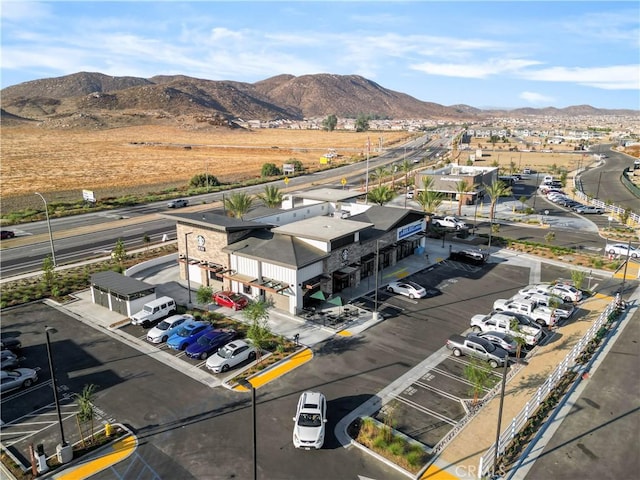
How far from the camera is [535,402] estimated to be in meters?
27.3

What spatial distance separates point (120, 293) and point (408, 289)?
27624mm

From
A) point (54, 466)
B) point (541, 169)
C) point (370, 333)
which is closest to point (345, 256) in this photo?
point (370, 333)

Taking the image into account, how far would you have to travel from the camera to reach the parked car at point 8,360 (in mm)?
30953

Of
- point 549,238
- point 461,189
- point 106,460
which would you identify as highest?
point 461,189

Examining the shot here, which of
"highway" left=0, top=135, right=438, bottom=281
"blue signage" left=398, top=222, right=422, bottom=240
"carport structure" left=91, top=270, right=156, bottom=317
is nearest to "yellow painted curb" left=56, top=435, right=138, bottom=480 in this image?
"carport structure" left=91, top=270, right=156, bottom=317

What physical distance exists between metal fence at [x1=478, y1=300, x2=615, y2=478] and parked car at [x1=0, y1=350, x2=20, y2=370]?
31027mm

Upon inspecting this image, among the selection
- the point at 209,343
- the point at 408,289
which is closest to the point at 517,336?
the point at 408,289

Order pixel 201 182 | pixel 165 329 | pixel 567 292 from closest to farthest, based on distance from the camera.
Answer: pixel 165 329
pixel 567 292
pixel 201 182

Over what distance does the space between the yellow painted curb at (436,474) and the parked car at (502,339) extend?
14572 millimetres

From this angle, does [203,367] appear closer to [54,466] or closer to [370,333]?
[54,466]

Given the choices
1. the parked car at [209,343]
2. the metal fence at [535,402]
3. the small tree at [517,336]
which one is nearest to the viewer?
the metal fence at [535,402]

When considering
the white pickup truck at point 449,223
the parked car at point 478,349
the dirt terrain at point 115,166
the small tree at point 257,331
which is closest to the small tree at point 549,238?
the white pickup truck at point 449,223

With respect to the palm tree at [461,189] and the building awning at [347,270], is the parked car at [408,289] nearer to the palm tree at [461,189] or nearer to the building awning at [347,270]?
the building awning at [347,270]

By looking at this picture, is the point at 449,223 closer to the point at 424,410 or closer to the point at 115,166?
the point at 424,410
